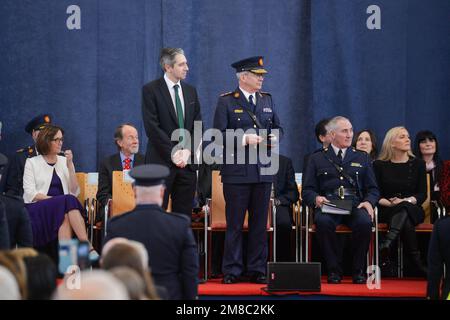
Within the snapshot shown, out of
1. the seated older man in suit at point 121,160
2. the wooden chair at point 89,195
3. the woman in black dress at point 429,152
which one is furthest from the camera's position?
the woman in black dress at point 429,152

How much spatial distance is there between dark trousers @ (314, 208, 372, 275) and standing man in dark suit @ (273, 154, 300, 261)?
57 cm

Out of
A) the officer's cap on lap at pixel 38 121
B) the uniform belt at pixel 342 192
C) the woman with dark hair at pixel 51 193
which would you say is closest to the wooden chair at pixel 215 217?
the uniform belt at pixel 342 192

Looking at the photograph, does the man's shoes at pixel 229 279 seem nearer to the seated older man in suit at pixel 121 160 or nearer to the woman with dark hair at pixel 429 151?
the seated older man in suit at pixel 121 160

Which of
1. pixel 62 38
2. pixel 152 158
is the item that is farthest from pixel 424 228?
pixel 62 38

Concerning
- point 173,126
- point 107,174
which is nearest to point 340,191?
point 173,126

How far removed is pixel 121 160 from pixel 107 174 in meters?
0.26

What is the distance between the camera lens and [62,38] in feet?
34.5

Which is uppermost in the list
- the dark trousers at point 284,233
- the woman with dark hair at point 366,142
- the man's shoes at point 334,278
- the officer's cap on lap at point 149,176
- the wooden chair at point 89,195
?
the woman with dark hair at point 366,142

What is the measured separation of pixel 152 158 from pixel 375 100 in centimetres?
375

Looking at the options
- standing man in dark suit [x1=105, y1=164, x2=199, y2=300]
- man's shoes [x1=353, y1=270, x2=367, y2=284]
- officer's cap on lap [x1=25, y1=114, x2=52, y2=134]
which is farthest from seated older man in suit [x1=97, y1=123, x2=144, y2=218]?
standing man in dark suit [x1=105, y1=164, x2=199, y2=300]

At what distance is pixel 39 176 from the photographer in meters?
8.98

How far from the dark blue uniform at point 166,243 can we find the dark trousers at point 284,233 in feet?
12.8

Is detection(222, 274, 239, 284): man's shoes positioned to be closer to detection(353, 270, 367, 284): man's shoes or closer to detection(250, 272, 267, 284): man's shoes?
detection(250, 272, 267, 284): man's shoes

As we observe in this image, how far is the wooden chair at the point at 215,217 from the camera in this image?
8.57m
